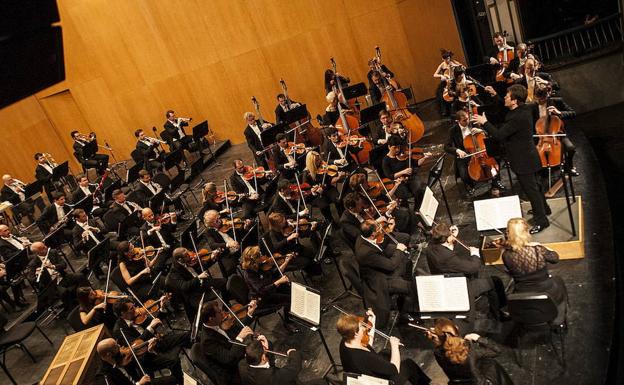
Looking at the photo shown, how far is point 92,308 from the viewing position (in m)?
6.13

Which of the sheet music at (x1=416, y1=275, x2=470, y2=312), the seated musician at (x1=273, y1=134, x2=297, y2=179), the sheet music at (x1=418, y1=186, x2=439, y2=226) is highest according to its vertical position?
the seated musician at (x1=273, y1=134, x2=297, y2=179)

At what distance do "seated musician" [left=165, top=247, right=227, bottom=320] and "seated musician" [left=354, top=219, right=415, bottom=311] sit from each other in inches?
71.5

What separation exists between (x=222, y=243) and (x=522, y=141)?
13.0 ft

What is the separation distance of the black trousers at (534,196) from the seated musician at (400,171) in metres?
1.64

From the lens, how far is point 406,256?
19.4 ft

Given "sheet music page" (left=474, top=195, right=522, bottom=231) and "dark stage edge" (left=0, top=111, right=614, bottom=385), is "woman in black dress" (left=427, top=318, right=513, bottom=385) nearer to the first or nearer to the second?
"dark stage edge" (left=0, top=111, right=614, bottom=385)

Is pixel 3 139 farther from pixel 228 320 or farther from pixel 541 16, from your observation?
pixel 541 16

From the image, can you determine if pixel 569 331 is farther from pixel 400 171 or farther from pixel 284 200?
pixel 284 200

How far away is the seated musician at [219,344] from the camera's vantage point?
4.76m

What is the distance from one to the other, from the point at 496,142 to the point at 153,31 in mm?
10847

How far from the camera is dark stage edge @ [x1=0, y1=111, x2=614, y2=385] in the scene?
14.1 ft

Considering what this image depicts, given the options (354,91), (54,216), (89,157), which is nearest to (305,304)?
(354,91)

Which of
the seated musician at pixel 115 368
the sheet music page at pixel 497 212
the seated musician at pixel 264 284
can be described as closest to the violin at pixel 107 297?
the seated musician at pixel 115 368

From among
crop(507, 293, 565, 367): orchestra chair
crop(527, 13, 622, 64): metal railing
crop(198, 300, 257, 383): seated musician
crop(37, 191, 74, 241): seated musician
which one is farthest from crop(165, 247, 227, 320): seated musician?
crop(527, 13, 622, 64): metal railing
